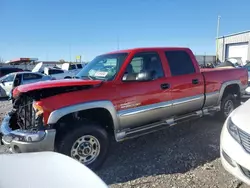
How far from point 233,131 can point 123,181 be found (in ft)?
5.41

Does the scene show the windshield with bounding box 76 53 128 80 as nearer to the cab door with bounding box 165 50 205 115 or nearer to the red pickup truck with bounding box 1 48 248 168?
the red pickup truck with bounding box 1 48 248 168

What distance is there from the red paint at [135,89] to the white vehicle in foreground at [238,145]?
1.46 m

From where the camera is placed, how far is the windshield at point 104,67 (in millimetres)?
4082

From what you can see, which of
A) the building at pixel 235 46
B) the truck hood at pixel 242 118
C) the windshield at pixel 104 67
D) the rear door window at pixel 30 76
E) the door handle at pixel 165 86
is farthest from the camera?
the building at pixel 235 46

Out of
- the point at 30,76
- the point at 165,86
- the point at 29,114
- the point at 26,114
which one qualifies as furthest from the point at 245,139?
the point at 30,76

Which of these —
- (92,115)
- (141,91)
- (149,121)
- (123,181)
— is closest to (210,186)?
(123,181)

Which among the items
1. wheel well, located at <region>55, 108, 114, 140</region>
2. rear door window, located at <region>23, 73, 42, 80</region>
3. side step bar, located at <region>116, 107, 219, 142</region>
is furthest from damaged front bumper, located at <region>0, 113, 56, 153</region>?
rear door window, located at <region>23, 73, 42, 80</region>

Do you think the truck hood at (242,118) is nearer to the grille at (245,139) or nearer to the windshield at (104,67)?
the grille at (245,139)

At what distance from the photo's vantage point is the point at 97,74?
4.27 m

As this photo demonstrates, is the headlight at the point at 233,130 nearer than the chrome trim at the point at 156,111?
Yes

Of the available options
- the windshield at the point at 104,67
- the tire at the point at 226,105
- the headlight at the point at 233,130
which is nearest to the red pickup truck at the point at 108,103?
the windshield at the point at 104,67

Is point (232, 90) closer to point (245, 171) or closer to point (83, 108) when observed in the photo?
point (245, 171)

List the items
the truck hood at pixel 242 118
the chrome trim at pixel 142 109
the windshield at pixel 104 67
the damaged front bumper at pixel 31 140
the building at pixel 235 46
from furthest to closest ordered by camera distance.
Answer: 1. the building at pixel 235 46
2. the windshield at pixel 104 67
3. the chrome trim at pixel 142 109
4. the damaged front bumper at pixel 31 140
5. the truck hood at pixel 242 118

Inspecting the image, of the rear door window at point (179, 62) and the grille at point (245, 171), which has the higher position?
the rear door window at point (179, 62)
